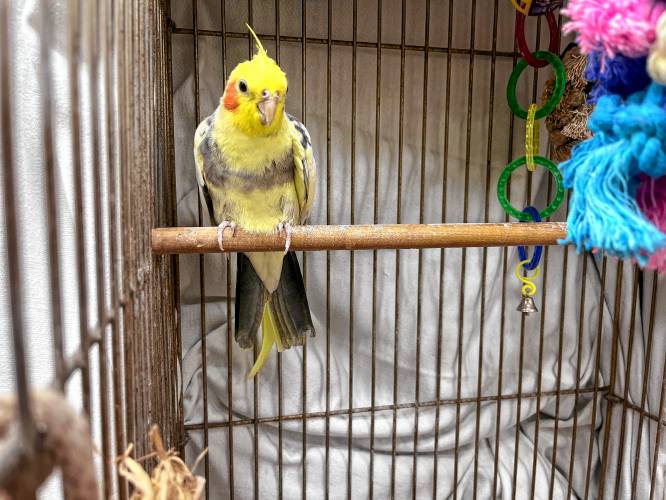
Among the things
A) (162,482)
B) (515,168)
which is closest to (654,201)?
(162,482)

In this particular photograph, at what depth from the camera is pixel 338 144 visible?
100 centimetres

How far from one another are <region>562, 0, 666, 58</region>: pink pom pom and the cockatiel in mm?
424

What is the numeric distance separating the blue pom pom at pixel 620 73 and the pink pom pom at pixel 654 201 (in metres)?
0.06

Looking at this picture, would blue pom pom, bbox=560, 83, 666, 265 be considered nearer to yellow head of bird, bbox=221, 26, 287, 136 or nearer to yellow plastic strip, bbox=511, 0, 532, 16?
yellow head of bird, bbox=221, 26, 287, 136

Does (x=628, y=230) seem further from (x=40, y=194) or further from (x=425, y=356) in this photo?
(x=425, y=356)

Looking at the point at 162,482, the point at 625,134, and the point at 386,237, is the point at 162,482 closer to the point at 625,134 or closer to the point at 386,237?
the point at 625,134

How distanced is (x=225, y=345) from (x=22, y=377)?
0.86m

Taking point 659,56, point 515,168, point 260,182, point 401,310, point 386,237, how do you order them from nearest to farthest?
point 659,56
point 386,237
point 260,182
point 515,168
point 401,310

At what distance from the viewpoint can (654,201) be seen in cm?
32

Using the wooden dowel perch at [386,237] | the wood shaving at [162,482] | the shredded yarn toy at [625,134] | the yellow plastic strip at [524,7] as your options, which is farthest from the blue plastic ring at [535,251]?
the wood shaving at [162,482]

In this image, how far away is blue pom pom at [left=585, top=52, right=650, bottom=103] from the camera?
0.30 m

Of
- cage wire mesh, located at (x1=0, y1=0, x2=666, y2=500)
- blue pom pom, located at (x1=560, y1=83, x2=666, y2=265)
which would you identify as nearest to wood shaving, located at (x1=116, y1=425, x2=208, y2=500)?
blue pom pom, located at (x1=560, y1=83, x2=666, y2=265)

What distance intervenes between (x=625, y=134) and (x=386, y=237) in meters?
0.38

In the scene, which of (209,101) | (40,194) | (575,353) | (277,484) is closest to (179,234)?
(40,194)
